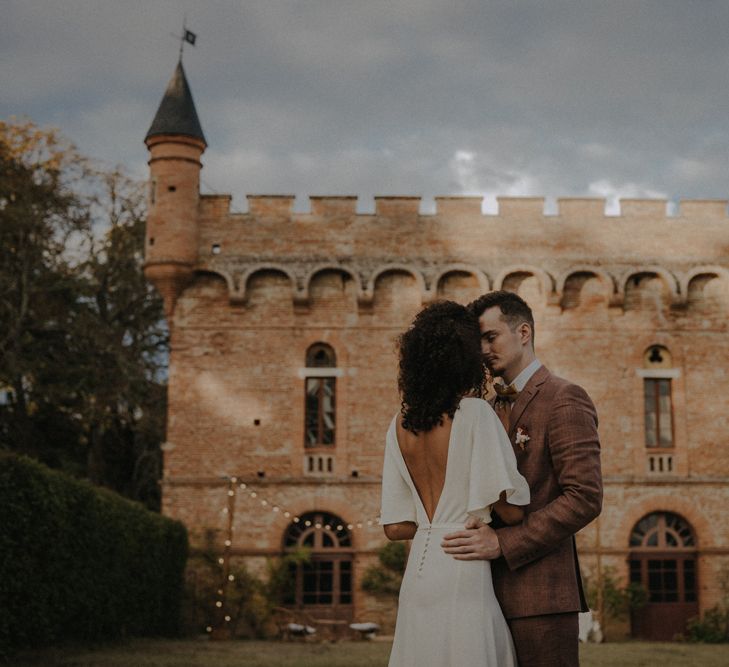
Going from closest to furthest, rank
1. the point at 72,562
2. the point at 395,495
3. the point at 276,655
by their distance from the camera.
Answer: the point at 395,495
the point at 72,562
the point at 276,655

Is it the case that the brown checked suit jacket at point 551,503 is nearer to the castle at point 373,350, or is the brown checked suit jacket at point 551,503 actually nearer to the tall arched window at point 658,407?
the castle at point 373,350

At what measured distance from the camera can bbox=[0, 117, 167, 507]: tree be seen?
2884cm

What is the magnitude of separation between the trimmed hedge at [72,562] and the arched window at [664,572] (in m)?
10.1

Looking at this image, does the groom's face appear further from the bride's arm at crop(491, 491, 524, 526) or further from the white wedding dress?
the bride's arm at crop(491, 491, 524, 526)

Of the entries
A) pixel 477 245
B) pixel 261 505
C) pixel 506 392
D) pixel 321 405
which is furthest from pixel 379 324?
pixel 506 392

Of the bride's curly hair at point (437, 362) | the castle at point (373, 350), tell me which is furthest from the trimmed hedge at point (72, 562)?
the bride's curly hair at point (437, 362)

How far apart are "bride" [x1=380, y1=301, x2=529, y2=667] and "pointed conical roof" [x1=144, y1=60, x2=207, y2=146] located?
69.8ft

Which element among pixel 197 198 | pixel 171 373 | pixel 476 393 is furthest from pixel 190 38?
pixel 476 393

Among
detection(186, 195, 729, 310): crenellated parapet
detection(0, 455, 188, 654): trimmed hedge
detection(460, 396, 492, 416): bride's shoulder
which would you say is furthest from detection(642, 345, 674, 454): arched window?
detection(460, 396, 492, 416): bride's shoulder

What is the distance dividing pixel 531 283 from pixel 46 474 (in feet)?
44.9

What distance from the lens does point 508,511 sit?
14.6ft

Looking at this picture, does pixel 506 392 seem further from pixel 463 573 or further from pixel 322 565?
pixel 322 565

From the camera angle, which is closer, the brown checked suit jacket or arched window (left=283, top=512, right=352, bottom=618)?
the brown checked suit jacket

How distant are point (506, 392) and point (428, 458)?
1.93ft
